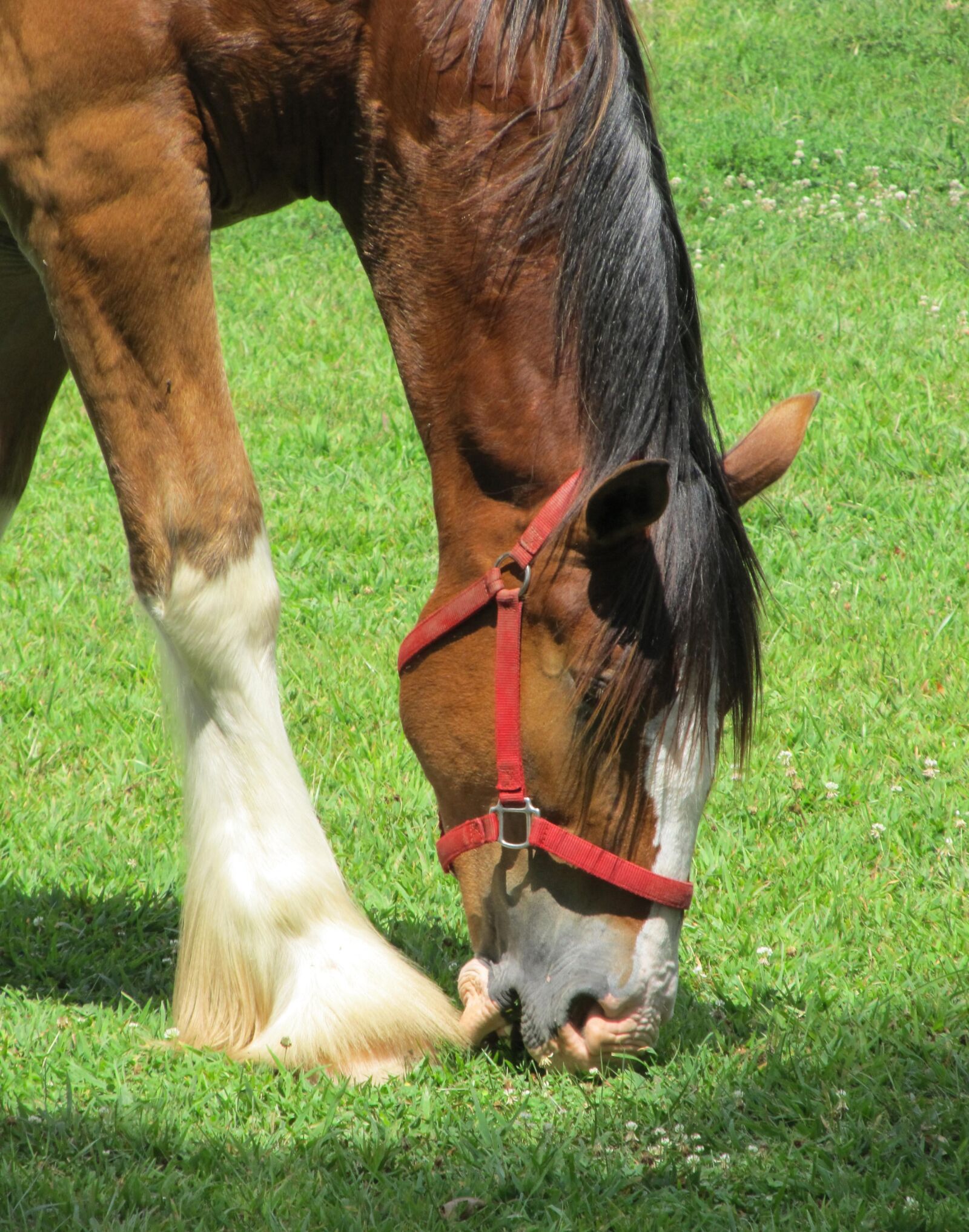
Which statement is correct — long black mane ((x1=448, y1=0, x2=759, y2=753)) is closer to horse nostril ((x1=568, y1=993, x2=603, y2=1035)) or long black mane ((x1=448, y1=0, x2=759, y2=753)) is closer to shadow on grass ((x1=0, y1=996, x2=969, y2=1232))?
horse nostril ((x1=568, y1=993, x2=603, y2=1035))

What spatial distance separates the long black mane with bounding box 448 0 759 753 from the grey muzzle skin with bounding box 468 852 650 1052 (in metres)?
0.37

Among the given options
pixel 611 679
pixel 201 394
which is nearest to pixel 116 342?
pixel 201 394

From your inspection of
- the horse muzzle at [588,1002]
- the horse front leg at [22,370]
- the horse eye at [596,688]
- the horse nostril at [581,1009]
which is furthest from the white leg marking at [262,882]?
the horse front leg at [22,370]

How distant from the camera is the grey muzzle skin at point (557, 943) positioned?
8.70 feet

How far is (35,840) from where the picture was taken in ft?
13.0

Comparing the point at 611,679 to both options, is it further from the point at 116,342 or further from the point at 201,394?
the point at 116,342

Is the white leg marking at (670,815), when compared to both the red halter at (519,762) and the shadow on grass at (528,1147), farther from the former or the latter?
the shadow on grass at (528,1147)

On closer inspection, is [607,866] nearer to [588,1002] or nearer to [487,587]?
[588,1002]

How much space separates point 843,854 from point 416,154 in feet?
7.12

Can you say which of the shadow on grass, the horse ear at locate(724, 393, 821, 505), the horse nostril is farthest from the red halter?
the shadow on grass

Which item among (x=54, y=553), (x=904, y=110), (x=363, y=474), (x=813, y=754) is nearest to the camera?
(x=813, y=754)

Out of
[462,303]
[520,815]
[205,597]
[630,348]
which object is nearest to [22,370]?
[205,597]

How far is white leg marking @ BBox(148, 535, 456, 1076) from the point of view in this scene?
2.86 meters

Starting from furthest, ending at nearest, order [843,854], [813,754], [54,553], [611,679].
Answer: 1. [54,553]
2. [813,754]
3. [843,854]
4. [611,679]
